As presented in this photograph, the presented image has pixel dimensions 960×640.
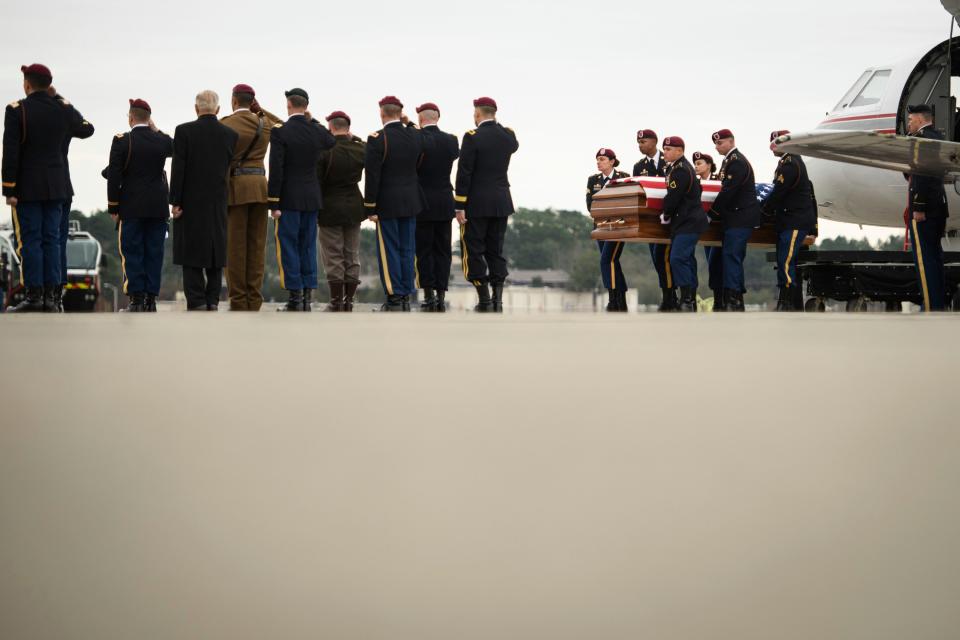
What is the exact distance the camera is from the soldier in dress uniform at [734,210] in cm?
1135

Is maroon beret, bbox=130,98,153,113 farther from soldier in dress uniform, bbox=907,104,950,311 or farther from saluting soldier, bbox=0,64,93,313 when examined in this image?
soldier in dress uniform, bbox=907,104,950,311

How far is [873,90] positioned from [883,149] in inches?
209

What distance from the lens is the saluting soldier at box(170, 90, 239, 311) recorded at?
9.27 m

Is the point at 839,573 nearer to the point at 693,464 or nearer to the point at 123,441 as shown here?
the point at 693,464

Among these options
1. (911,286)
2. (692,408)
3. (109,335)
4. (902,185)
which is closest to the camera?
(692,408)

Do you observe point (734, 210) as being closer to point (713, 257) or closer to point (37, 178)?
point (713, 257)

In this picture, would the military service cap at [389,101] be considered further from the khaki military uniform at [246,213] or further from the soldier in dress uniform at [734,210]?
the soldier in dress uniform at [734,210]

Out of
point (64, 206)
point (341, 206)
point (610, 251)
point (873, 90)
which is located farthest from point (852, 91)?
point (64, 206)

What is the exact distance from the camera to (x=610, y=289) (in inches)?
479

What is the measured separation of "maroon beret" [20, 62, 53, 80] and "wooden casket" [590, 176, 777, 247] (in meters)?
5.17

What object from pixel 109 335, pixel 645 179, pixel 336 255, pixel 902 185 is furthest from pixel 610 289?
pixel 109 335

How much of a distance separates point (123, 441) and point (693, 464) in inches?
74.1

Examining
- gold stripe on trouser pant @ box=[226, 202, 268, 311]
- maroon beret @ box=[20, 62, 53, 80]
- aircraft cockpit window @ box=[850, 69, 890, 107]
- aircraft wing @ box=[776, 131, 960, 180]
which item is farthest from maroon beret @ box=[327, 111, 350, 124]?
aircraft cockpit window @ box=[850, 69, 890, 107]

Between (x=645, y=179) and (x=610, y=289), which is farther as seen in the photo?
(x=610, y=289)
